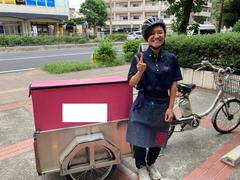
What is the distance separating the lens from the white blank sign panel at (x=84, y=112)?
2.17m

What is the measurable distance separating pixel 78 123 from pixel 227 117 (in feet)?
8.20

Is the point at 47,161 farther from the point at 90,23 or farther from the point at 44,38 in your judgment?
the point at 90,23

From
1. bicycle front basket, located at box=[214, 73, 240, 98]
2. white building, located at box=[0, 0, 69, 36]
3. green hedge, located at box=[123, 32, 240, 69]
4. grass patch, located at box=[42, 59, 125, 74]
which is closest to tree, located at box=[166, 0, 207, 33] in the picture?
green hedge, located at box=[123, 32, 240, 69]

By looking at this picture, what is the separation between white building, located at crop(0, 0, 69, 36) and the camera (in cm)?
2983

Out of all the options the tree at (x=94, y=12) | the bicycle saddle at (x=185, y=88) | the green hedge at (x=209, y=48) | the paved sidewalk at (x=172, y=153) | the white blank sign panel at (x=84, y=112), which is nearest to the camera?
the white blank sign panel at (x=84, y=112)

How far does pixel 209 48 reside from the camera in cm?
581

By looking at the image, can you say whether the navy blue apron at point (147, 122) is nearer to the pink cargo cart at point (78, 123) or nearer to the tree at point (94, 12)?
the pink cargo cart at point (78, 123)

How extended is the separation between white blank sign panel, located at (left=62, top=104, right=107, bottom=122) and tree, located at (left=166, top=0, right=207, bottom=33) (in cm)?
784

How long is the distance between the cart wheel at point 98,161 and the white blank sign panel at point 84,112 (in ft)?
1.10

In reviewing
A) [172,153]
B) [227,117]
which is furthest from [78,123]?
[227,117]

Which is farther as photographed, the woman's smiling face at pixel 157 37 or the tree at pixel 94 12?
the tree at pixel 94 12

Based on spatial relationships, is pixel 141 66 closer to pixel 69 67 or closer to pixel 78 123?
pixel 78 123

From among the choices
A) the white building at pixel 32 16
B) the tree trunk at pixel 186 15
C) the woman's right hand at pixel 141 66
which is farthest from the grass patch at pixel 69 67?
the white building at pixel 32 16

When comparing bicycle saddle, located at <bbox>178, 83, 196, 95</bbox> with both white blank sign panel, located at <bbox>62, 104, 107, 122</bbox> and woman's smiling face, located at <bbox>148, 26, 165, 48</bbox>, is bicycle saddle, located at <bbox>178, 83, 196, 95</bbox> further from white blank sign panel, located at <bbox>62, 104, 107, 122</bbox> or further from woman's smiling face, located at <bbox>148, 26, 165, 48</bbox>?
white blank sign panel, located at <bbox>62, 104, 107, 122</bbox>
